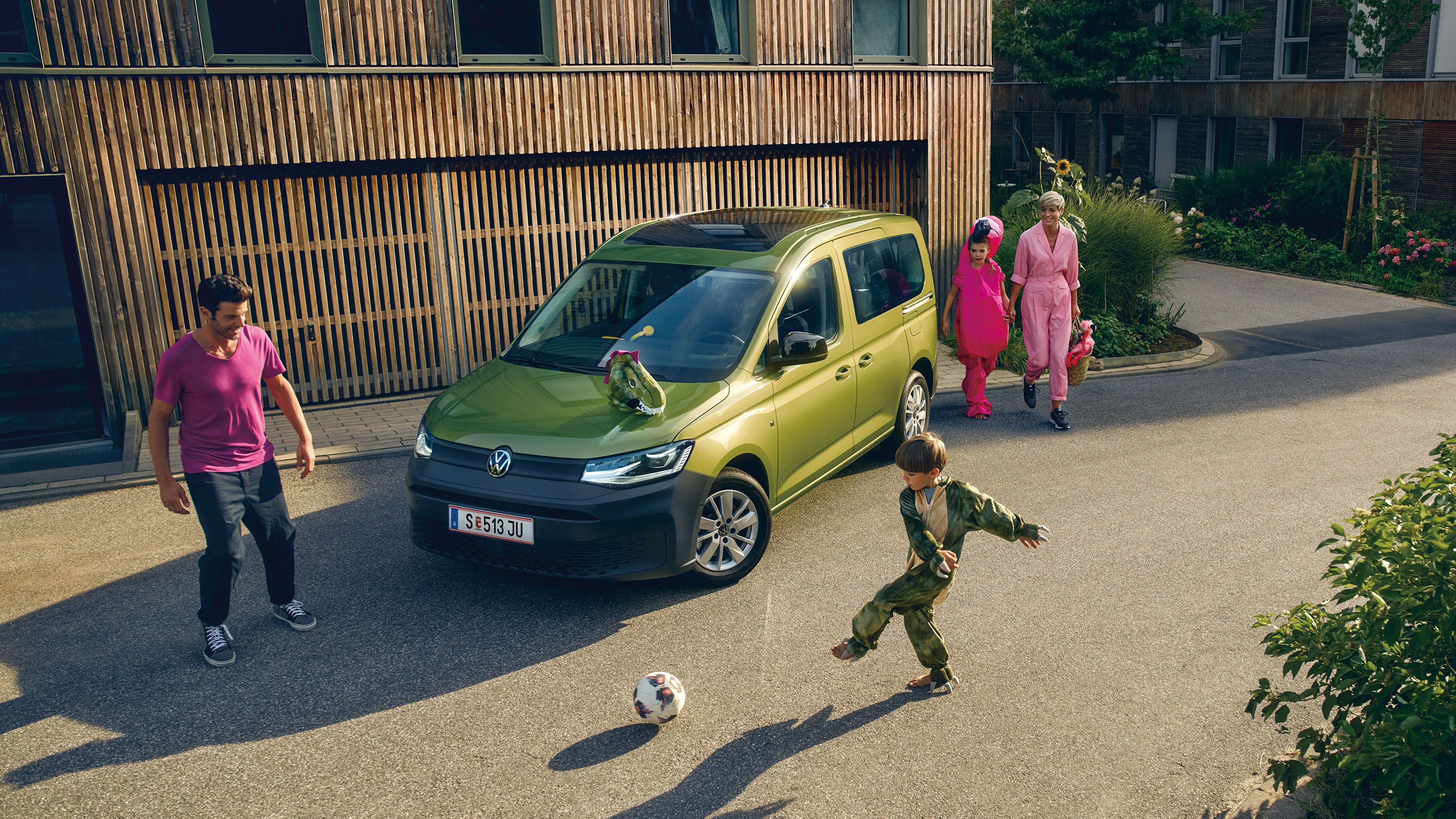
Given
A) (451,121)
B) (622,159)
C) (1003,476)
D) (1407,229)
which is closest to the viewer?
(1003,476)

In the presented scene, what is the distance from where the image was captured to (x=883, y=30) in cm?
1355

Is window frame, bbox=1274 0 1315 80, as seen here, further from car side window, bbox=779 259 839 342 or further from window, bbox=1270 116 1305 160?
car side window, bbox=779 259 839 342

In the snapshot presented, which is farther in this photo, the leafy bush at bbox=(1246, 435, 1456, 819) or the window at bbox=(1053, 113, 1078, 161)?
the window at bbox=(1053, 113, 1078, 161)

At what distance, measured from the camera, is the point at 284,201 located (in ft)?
35.3

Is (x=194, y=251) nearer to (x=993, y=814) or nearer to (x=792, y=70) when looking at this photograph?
(x=792, y=70)

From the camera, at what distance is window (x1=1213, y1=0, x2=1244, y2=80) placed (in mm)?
26000

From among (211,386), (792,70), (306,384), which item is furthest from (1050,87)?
(211,386)

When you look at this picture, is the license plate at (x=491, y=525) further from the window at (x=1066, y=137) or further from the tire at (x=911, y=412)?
the window at (x=1066, y=137)

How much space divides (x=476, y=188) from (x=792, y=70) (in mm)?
3795

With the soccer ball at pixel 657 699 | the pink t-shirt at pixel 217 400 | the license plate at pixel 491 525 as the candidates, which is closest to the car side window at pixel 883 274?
the license plate at pixel 491 525

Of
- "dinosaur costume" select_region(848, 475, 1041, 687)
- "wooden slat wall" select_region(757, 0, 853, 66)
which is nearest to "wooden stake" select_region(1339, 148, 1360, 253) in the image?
"wooden slat wall" select_region(757, 0, 853, 66)

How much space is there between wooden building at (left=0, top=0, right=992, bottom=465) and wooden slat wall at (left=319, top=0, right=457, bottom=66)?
0.9 inches

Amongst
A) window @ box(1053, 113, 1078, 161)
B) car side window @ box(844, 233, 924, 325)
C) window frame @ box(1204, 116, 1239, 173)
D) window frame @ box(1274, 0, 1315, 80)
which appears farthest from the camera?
window @ box(1053, 113, 1078, 161)

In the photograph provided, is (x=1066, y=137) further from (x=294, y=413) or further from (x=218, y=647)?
(x=218, y=647)
